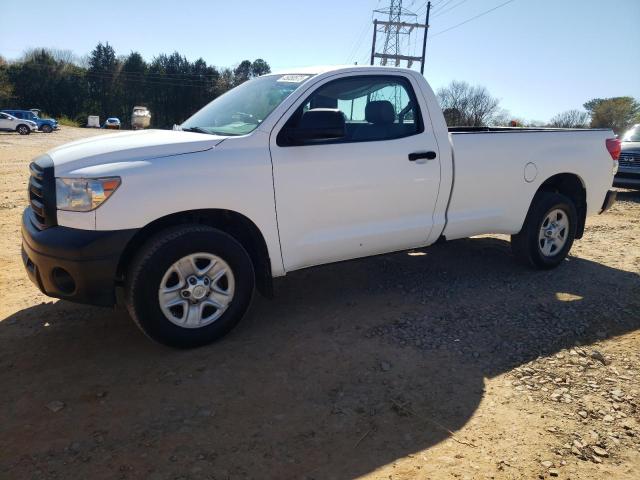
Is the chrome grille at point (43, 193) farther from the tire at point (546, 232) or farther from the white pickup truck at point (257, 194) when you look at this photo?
the tire at point (546, 232)

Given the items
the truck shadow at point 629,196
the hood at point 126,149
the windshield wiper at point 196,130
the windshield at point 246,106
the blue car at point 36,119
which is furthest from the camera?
the blue car at point 36,119

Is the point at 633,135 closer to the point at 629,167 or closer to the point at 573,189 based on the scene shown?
the point at 629,167

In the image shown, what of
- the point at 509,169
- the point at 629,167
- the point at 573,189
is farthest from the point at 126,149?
the point at 629,167

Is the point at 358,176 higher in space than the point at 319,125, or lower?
lower

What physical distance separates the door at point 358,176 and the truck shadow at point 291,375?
2.11 feet

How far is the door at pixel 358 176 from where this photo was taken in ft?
11.8

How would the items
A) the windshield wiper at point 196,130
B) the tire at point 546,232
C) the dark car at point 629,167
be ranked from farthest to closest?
the dark car at point 629,167 < the tire at point 546,232 < the windshield wiper at point 196,130

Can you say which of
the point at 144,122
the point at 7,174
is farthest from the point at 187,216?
the point at 144,122

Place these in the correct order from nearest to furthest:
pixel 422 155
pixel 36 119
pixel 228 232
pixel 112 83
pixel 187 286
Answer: pixel 187 286 < pixel 228 232 < pixel 422 155 < pixel 36 119 < pixel 112 83

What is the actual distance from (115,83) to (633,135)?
7541cm

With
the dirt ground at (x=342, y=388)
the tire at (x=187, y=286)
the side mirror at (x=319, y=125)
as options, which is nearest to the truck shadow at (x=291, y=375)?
the dirt ground at (x=342, y=388)

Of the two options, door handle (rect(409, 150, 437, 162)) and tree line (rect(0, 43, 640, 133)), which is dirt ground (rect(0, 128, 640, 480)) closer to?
door handle (rect(409, 150, 437, 162))

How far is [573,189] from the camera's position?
5.43 m

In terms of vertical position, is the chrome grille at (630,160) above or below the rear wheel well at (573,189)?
below
